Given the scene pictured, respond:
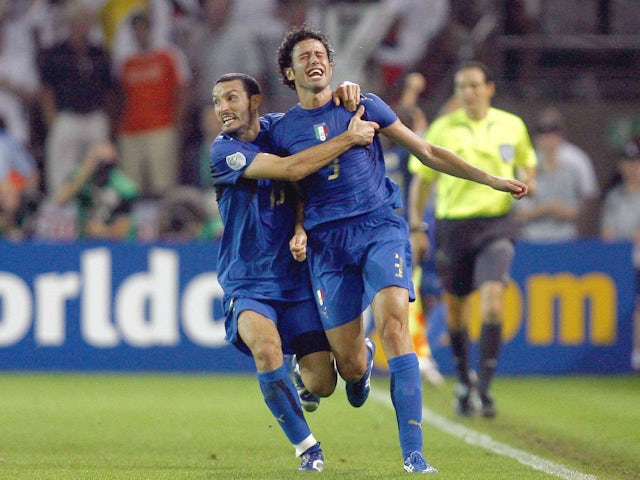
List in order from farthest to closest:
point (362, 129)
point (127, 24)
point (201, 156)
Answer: point (127, 24)
point (201, 156)
point (362, 129)

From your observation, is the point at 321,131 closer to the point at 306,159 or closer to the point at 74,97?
the point at 306,159

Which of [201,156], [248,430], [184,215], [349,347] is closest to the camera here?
[349,347]

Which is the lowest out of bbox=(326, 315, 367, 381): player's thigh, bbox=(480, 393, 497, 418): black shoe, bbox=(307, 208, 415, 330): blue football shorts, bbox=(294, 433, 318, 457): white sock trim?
bbox=(480, 393, 497, 418): black shoe

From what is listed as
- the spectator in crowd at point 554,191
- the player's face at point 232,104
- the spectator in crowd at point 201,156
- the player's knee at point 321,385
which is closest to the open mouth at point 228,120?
the player's face at point 232,104

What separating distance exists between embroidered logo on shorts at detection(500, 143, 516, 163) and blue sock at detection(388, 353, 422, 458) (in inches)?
135

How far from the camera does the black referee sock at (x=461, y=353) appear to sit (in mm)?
9062

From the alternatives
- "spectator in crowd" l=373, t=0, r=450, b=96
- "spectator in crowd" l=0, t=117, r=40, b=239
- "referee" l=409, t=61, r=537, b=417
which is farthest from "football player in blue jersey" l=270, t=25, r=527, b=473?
"spectator in crowd" l=373, t=0, r=450, b=96

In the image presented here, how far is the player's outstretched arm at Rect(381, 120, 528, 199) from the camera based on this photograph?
6.07 metres

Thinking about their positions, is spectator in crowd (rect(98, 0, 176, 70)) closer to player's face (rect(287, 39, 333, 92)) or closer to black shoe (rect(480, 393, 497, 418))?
black shoe (rect(480, 393, 497, 418))

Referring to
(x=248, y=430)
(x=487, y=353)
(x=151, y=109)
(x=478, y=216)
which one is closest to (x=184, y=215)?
(x=151, y=109)

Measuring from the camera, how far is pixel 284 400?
596 cm

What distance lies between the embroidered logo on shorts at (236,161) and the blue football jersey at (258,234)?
0.11 metres

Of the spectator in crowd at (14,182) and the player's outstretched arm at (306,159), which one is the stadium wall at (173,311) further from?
the player's outstretched arm at (306,159)

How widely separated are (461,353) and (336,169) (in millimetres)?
3515
